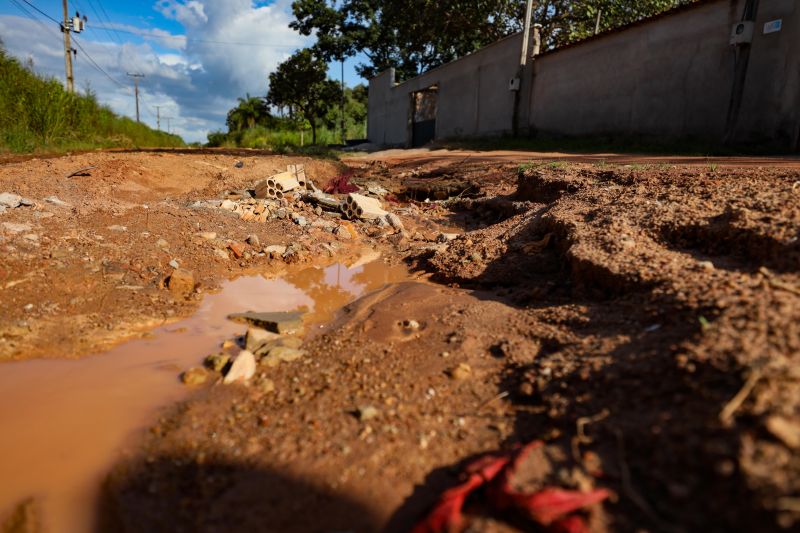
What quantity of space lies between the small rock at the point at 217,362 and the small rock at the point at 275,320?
1.48 feet

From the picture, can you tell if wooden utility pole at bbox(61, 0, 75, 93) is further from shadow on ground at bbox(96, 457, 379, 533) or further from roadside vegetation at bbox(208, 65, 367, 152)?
shadow on ground at bbox(96, 457, 379, 533)

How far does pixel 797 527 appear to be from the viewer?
3.01 feet

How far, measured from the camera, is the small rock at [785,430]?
104cm

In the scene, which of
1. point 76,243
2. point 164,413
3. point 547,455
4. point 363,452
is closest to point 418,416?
point 363,452

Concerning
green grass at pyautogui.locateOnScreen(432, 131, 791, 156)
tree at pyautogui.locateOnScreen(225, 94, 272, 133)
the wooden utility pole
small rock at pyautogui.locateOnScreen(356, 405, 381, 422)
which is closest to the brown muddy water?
small rock at pyautogui.locateOnScreen(356, 405, 381, 422)

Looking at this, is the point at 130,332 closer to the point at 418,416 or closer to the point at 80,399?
the point at 80,399

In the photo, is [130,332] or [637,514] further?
[130,332]

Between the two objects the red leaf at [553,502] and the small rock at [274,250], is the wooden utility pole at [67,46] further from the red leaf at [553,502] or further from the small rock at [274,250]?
the red leaf at [553,502]

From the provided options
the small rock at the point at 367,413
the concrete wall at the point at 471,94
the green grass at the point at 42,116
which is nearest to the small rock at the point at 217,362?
the small rock at the point at 367,413

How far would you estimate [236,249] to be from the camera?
4168mm

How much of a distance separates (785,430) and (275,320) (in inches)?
92.3

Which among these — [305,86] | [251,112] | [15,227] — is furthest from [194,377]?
[251,112]

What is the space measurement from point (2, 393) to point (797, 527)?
273 cm

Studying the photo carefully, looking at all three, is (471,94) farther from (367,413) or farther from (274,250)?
(367,413)
